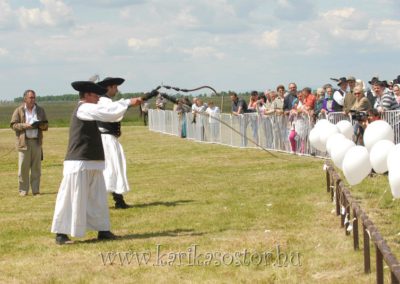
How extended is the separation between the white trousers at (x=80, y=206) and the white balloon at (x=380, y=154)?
356cm

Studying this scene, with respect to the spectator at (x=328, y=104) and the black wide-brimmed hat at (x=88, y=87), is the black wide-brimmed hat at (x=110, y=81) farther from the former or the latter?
the spectator at (x=328, y=104)

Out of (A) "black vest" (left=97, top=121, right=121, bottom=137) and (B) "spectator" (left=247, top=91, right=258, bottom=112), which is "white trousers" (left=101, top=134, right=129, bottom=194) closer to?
(A) "black vest" (left=97, top=121, right=121, bottom=137)

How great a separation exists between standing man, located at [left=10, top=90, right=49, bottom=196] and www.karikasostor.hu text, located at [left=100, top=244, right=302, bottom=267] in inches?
283

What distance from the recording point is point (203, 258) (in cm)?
934

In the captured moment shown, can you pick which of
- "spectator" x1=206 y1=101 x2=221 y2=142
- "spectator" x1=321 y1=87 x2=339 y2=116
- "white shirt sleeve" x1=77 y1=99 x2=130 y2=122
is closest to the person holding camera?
"spectator" x1=321 y1=87 x2=339 y2=116

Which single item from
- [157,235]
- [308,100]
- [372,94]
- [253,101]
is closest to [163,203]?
[157,235]

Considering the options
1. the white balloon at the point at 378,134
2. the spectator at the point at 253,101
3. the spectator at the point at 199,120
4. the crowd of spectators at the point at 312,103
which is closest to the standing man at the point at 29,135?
the crowd of spectators at the point at 312,103

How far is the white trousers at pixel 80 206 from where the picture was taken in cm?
1052

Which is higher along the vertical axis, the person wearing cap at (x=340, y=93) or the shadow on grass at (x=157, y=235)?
the person wearing cap at (x=340, y=93)

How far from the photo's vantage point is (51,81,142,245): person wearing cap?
413 inches

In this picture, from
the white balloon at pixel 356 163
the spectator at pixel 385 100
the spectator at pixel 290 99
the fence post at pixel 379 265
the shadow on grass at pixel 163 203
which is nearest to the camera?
the fence post at pixel 379 265

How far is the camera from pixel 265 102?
26.0m

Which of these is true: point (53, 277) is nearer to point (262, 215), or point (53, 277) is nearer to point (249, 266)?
point (249, 266)

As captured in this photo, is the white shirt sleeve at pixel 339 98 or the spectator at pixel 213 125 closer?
the white shirt sleeve at pixel 339 98
